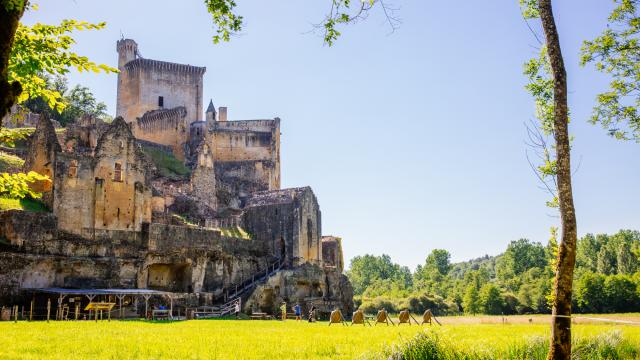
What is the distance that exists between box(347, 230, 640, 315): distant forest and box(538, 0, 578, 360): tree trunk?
37.7 metres

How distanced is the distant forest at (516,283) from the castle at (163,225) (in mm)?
20515

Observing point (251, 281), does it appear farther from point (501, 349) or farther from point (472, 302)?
point (472, 302)

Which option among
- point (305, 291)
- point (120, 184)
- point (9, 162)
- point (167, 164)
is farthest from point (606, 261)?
point (9, 162)

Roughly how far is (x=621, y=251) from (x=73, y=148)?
82949 millimetres

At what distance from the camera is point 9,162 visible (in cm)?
4728

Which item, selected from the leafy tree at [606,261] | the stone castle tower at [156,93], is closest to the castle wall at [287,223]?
the stone castle tower at [156,93]

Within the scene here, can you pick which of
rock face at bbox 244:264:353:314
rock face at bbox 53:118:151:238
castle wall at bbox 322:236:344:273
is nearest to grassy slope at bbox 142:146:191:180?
rock face at bbox 53:118:151:238

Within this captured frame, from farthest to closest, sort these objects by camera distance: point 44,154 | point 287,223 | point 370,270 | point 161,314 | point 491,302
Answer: point 370,270 → point 491,302 → point 287,223 → point 44,154 → point 161,314

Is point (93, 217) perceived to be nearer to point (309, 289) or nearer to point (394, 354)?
point (309, 289)

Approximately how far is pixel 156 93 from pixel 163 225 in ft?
113

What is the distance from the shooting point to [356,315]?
30.0 m

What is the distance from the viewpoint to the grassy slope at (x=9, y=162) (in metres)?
45.5

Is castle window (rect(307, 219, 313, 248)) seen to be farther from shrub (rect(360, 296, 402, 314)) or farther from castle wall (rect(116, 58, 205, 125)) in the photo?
shrub (rect(360, 296, 402, 314))

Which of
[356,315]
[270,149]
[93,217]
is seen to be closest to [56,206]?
[93,217]
